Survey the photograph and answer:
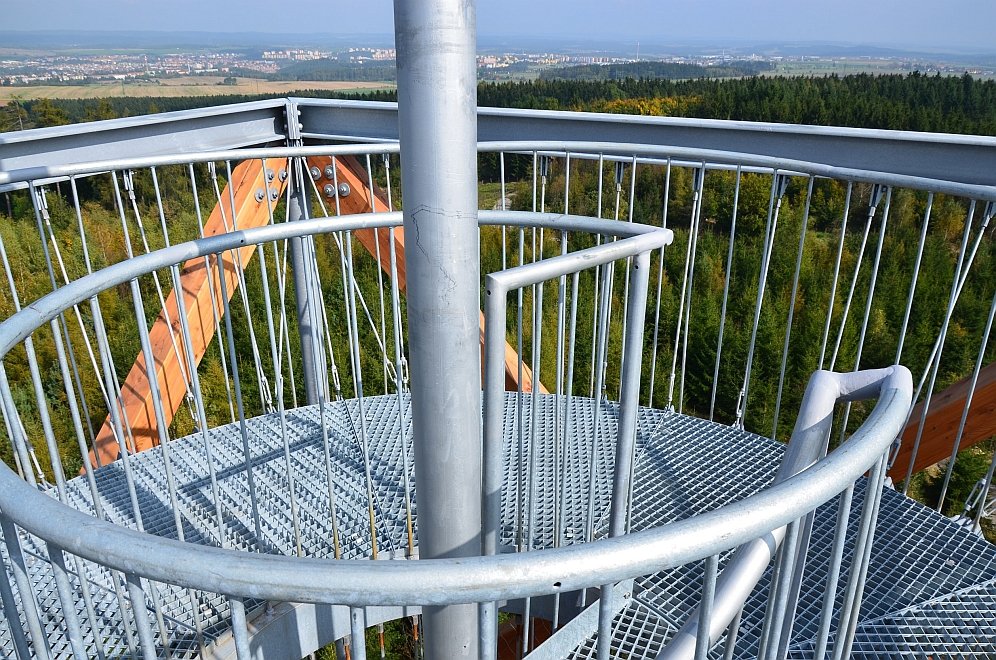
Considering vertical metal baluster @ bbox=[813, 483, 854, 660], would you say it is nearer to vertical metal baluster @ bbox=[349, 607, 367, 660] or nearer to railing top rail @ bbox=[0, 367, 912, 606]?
railing top rail @ bbox=[0, 367, 912, 606]

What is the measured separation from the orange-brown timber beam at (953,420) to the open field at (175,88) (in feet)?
10.7

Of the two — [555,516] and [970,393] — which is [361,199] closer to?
[555,516]

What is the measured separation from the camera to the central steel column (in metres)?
1.19

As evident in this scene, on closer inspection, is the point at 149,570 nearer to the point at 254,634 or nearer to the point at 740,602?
the point at 740,602

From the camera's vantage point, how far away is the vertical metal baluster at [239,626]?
88 cm

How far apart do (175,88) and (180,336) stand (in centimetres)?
435

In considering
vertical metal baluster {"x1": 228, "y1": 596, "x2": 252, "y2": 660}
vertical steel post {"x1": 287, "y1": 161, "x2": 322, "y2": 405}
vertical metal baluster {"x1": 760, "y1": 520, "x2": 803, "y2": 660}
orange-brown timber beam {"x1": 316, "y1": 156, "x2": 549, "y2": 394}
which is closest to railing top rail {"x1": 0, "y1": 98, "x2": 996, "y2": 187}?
orange-brown timber beam {"x1": 316, "y1": 156, "x2": 549, "y2": 394}

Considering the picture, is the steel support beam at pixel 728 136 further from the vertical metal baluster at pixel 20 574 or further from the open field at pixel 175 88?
the vertical metal baluster at pixel 20 574

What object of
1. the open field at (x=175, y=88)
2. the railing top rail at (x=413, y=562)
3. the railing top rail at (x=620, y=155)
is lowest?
the railing top rail at (x=413, y=562)

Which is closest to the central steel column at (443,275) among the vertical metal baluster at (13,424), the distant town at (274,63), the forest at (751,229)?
the distant town at (274,63)

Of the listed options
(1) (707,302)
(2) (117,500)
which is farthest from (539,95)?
(2) (117,500)

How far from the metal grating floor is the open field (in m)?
2.19

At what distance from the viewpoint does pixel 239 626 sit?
902 millimetres

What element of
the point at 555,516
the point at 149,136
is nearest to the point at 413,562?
the point at 555,516
